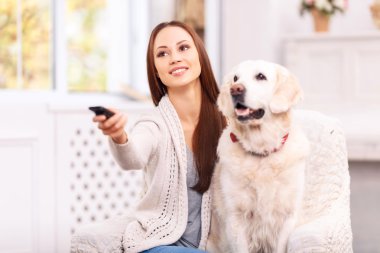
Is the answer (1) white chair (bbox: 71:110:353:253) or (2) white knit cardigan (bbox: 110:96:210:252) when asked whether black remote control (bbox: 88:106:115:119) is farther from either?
(1) white chair (bbox: 71:110:353:253)

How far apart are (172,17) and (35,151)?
→ 1377 mm

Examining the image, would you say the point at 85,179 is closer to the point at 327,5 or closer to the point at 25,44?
the point at 25,44

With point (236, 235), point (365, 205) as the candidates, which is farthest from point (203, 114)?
point (365, 205)

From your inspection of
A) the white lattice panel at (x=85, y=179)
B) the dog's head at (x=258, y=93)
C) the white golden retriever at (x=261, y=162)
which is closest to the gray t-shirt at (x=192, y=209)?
the white golden retriever at (x=261, y=162)

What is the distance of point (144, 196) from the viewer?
193 centimetres

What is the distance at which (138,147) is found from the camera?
1769mm

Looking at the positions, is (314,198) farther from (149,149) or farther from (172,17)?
(172,17)

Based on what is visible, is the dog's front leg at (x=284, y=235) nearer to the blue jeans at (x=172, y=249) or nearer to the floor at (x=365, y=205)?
the blue jeans at (x=172, y=249)

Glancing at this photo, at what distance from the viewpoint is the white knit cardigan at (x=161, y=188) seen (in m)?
1.82

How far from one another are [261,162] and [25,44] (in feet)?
7.71

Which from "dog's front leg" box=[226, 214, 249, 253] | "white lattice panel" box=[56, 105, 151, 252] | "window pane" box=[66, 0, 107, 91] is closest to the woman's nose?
"dog's front leg" box=[226, 214, 249, 253]

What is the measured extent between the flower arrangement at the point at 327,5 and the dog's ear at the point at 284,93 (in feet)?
8.29

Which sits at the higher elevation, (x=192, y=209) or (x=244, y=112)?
(x=244, y=112)

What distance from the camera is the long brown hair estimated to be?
193cm
